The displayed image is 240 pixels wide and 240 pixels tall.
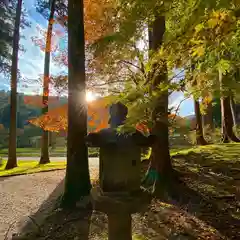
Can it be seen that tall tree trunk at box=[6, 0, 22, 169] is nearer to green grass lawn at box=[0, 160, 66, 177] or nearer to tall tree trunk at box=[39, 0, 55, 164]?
green grass lawn at box=[0, 160, 66, 177]

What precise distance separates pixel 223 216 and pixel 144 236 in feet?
5.27

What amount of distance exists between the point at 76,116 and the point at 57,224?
6.79 ft

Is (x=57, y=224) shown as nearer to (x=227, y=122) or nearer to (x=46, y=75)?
(x=227, y=122)

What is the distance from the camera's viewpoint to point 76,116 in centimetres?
563

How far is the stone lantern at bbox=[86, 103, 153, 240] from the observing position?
7.66 feet

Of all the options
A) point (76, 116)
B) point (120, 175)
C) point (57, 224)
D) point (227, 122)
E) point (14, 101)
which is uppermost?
point (14, 101)

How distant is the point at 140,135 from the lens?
2398 millimetres

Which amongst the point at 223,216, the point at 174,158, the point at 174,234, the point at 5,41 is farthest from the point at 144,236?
the point at 5,41

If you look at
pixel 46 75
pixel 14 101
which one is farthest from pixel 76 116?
pixel 14 101

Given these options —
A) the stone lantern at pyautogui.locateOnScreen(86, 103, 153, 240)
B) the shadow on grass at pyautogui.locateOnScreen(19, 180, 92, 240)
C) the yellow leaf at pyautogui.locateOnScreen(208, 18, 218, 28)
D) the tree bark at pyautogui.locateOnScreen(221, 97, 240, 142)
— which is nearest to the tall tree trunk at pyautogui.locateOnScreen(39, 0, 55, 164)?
the tree bark at pyautogui.locateOnScreen(221, 97, 240, 142)

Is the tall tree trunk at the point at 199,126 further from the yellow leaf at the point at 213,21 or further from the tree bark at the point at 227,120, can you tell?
the yellow leaf at the point at 213,21

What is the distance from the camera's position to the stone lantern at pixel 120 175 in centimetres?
234

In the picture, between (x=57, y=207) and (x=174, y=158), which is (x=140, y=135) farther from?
(x=174, y=158)

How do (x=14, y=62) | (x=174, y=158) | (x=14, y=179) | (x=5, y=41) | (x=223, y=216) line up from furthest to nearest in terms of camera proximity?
(x=5, y=41) < (x=14, y=62) < (x=14, y=179) < (x=174, y=158) < (x=223, y=216)
